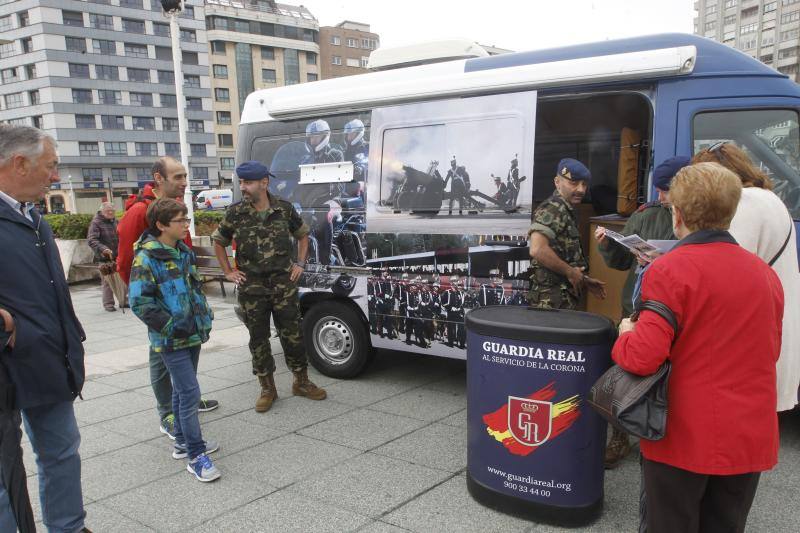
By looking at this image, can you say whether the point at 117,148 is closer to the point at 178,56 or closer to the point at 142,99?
the point at 142,99

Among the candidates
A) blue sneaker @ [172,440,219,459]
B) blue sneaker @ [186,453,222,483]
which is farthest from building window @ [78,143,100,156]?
blue sneaker @ [186,453,222,483]

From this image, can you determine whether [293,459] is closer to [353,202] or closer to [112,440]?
[112,440]

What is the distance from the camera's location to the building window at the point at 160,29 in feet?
232

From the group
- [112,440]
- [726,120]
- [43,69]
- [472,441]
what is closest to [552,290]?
[472,441]

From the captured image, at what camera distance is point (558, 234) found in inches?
145

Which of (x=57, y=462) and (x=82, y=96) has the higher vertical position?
(x=82, y=96)

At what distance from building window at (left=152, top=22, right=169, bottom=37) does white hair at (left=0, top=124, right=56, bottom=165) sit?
78755 millimetres

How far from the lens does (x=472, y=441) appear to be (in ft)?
10.1

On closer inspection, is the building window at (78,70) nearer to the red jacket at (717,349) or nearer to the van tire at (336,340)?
the van tire at (336,340)

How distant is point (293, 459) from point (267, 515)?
27.4 inches

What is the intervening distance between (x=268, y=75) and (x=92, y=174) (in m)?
29.3

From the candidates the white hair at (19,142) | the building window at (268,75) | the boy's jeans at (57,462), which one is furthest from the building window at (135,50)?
the boy's jeans at (57,462)

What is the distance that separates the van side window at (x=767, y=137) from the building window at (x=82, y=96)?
246ft

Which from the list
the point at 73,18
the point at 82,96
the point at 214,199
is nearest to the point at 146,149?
the point at 82,96
